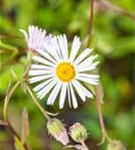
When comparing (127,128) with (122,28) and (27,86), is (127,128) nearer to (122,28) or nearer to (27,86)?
(122,28)

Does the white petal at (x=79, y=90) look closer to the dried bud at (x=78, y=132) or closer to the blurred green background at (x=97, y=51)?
the dried bud at (x=78, y=132)

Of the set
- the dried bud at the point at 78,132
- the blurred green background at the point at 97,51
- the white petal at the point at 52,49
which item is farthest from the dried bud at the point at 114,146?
the blurred green background at the point at 97,51

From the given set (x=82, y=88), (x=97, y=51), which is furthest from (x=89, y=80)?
(x=97, y=51)

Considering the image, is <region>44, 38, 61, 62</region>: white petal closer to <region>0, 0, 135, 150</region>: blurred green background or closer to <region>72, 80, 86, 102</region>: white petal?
<region>72, 80, 86, 102</region>: white petal

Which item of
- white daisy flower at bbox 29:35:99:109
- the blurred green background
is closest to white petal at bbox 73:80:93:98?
white daisy flower at bbox 29:35:99:109

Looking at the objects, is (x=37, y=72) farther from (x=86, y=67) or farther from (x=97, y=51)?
(x=97, y=51)
